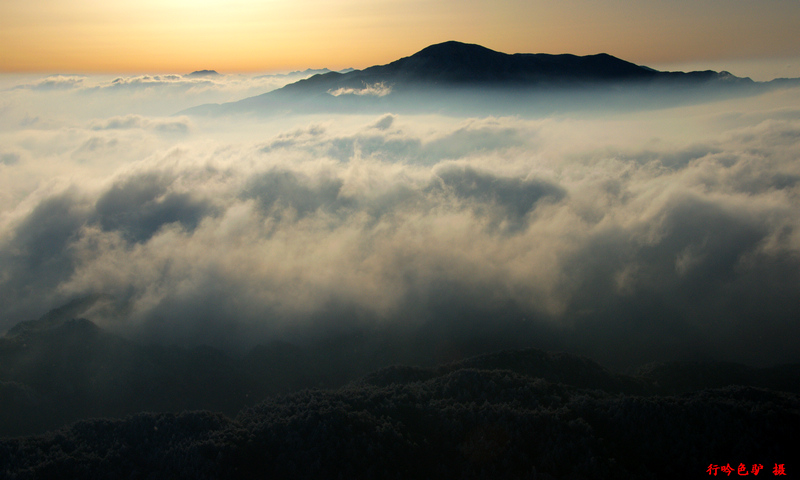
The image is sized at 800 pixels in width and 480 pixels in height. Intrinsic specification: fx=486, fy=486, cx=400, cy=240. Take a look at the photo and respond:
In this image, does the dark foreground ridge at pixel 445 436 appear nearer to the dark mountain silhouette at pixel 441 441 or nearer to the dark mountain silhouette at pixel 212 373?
the dark mountain silhouette at pixel 441 441

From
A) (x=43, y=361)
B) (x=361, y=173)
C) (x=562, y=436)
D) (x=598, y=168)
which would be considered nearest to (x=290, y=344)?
(x=43, y=361)

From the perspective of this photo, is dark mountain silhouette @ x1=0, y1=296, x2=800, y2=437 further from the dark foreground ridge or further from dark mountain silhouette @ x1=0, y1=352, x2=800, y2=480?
dark mountain silhouette @ x1=0, y1=352, x2=800, y2=480

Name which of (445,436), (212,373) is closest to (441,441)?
(445,436)

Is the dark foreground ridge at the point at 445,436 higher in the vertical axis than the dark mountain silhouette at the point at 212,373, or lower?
higher

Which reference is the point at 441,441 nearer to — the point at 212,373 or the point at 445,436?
the point at 445,436

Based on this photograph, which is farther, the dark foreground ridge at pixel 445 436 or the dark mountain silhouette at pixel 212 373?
the dark mountain silhouette at pixel 212 373

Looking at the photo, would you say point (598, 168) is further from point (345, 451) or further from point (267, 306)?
point (345, 451)

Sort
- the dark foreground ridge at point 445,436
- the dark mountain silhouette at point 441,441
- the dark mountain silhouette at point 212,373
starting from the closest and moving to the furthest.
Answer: the dark mountain silhouette at point 441,441
the dark foreground ridge at point 445,436
the dark mountain silhouette at point 212,373

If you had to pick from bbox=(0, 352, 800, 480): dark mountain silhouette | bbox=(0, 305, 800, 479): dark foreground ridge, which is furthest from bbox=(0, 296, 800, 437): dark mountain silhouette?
bbox=(0, 352, 800, 480): dark mountain silhouette

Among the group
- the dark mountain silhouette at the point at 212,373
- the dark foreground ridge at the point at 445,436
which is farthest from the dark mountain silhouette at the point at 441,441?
the dark mountain silhouette at the point at 212,373

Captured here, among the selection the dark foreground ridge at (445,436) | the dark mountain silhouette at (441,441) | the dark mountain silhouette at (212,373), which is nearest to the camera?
the dark mountain silhouette at (441,441)
